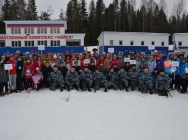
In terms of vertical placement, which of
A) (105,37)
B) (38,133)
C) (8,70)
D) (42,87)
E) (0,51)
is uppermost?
(105,37)

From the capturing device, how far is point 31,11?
2082 inches

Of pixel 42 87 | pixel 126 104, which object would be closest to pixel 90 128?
pixel 126 104

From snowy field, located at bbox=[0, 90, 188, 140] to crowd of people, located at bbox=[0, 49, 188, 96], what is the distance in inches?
20.9

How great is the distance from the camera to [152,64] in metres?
9.53

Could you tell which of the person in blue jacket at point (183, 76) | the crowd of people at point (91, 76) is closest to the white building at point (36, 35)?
the crowd of people at point (91, 76)

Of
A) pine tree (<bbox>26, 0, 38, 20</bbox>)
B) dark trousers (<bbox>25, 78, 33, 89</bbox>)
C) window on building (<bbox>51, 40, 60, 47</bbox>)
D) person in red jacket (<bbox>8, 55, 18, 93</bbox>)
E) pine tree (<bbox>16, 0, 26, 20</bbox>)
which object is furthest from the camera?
pine tree (<bbox>26, 0, 38, 20</bbox>)

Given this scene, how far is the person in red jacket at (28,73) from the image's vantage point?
8.73 metres

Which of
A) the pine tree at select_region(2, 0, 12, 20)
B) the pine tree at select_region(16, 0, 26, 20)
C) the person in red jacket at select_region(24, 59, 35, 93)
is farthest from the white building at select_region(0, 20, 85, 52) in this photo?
the person in red jacket at select_region(24, 59, 35, 93)

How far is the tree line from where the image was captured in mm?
49000

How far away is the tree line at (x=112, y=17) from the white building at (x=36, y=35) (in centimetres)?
1603

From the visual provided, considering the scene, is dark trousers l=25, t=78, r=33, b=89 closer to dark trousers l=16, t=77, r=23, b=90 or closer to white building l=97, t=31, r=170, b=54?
dark trousers l=16, t=77, r=23, b=90

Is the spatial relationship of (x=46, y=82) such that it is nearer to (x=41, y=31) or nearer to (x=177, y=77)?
(x=177, y=77)

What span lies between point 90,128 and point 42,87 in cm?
483

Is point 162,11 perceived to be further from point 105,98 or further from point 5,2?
point 105,98
